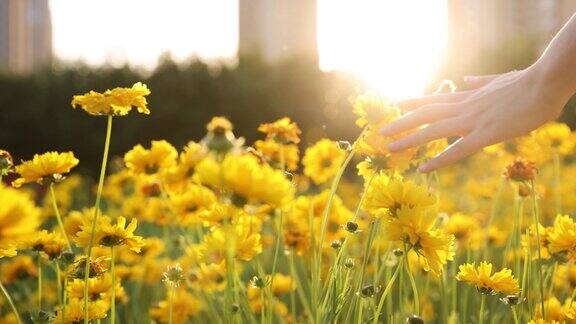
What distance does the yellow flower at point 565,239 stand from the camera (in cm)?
139

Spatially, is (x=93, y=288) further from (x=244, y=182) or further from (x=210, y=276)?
(x=244, y=182)

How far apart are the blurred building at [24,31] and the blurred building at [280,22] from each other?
2608cm

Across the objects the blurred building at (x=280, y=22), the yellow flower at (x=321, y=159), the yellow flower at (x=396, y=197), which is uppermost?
the blurred building at (x=280, y=22)

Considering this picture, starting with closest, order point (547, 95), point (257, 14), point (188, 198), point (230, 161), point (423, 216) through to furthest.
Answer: point (230, 161) < point (423, 216) < point (547, 95) < point (188, 198) < point (257, 14)

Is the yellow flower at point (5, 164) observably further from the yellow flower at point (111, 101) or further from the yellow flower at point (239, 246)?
the yellow flower at point (239, 246)

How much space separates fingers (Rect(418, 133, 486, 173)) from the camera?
4.22 ft

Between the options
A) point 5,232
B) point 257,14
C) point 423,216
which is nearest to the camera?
point 5,232

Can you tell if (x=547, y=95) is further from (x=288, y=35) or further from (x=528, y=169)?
(x=288, y=35)

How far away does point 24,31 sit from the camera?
2403 inches

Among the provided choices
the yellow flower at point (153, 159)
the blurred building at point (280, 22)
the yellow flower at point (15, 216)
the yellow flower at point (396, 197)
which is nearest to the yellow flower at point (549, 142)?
the yellow flower at point (153, 159)

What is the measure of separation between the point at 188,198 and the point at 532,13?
28.7m

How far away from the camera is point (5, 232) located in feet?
2.20

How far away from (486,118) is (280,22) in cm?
2818

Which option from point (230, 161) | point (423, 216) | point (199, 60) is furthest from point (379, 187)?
point (199, 60)
